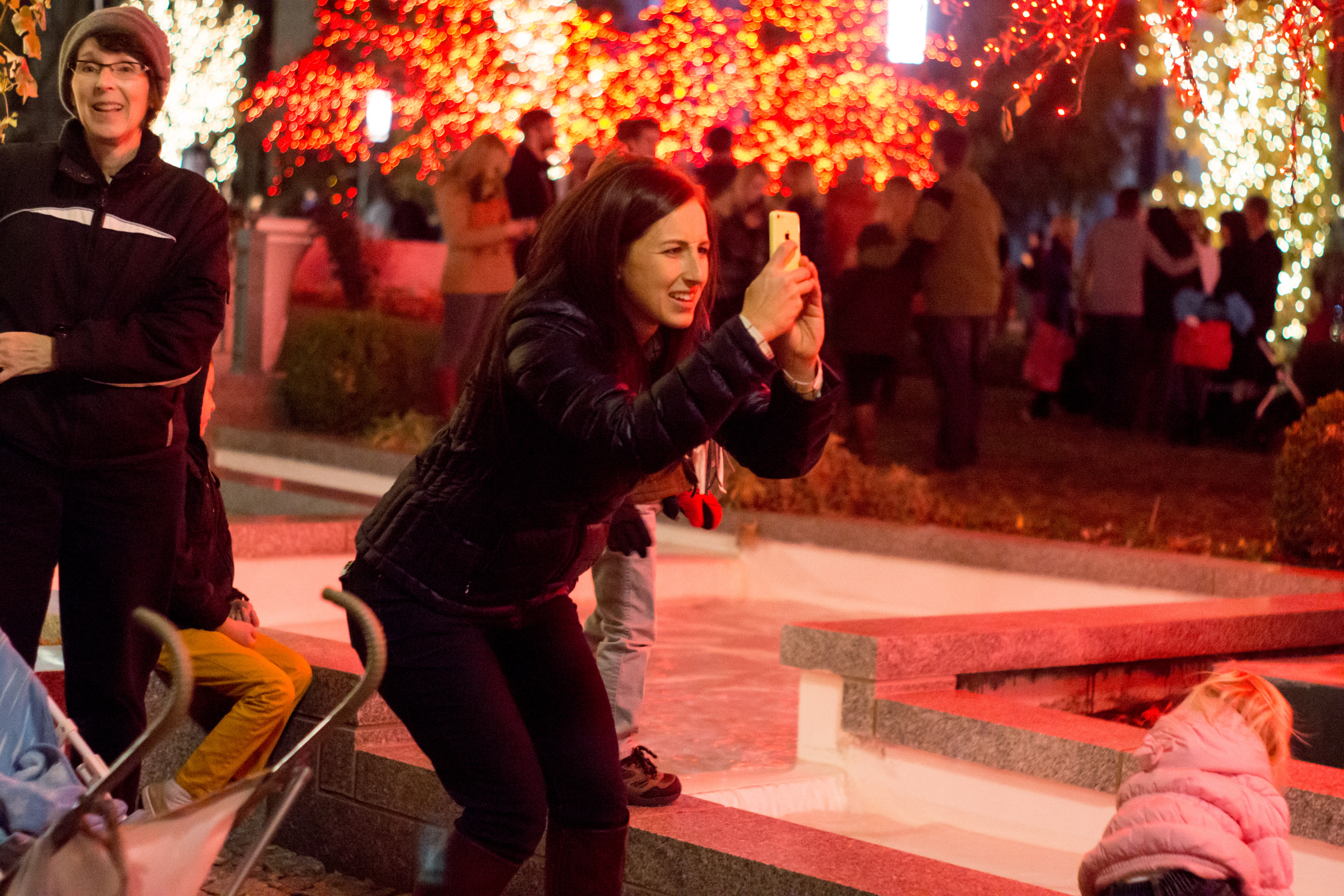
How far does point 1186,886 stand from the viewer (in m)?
3.30

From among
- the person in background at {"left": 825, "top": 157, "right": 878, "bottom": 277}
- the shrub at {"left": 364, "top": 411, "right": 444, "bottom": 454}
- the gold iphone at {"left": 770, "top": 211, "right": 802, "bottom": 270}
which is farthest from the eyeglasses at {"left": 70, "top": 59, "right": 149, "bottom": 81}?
A: the person in background at {"left": 825, "top": 157, "right": 878, "bottom": 277}

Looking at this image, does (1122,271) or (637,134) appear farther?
(1122,271)

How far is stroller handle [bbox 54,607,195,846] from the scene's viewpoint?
7.23 feet

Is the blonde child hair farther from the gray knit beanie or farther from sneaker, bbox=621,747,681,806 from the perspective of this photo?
the gray knit beanie

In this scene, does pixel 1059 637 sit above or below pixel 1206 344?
below

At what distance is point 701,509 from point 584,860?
1.15 metres

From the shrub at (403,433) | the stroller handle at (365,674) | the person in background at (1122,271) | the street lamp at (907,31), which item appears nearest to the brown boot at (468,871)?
the stroller handle at (365,674)

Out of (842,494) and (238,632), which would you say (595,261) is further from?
(842,494)

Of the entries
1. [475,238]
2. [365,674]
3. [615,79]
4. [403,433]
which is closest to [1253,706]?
[365,674]

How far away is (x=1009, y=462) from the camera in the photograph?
15547 mm

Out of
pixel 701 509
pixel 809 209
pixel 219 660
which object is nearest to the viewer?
pixel 701 509

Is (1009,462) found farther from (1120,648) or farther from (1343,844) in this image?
(1343,844)

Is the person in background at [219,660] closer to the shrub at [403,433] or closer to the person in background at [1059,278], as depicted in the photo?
the shrub at [403,433]

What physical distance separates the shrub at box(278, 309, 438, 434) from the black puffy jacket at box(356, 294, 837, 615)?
38.1ft
